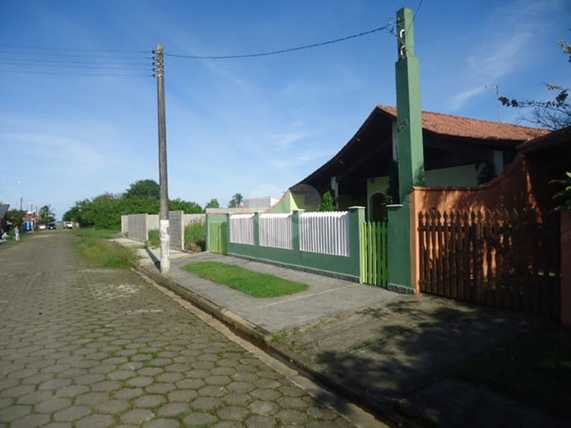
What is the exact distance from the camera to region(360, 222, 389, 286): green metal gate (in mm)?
7309

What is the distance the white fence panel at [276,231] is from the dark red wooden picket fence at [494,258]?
178 inches

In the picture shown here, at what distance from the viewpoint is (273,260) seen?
11.3 metres

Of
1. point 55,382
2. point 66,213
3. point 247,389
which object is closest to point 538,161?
point 247,389

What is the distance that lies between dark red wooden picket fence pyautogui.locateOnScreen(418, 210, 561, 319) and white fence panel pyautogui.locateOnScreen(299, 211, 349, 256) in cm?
200

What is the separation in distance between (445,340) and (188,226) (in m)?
16.4

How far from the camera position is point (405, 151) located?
23.4ft

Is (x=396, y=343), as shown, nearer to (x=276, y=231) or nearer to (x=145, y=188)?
(x=276, y=231)

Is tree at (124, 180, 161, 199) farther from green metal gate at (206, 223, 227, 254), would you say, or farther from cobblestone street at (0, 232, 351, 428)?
cobblestone street at (0, 232, 351, 428)

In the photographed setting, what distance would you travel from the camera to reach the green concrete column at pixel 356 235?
7828 millimetres

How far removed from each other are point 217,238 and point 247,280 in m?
7.21

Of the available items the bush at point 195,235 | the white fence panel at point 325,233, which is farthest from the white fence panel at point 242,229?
the bush at point 195,235

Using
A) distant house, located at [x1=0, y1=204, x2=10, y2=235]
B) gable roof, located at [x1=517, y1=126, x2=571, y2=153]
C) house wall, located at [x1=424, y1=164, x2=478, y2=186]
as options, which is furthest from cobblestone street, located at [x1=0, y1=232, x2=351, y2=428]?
distant house, located at [x1=0, y1=204, x2=10, y2=235]

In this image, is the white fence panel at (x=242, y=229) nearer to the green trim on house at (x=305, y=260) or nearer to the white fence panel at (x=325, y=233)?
the green trim on house at (x=305, y=260)

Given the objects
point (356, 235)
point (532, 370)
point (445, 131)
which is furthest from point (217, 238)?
point (532, 370)
